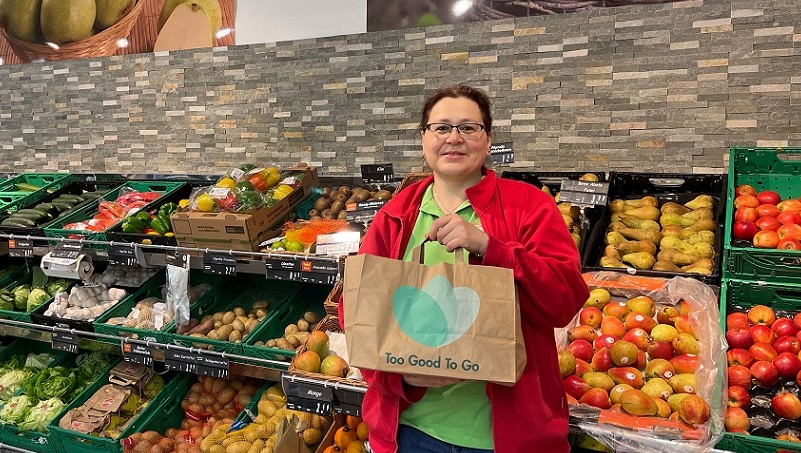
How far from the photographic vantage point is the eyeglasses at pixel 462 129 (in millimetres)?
1573

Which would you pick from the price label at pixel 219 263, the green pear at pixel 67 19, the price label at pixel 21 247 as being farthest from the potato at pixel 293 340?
the green pear at pixel 67 19

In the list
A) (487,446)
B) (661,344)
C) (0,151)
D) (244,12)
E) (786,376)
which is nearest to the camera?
(487,446)

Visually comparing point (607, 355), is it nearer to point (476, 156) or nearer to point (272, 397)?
point (476, 156)

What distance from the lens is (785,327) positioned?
2021mm

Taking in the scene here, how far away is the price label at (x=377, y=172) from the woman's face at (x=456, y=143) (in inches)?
57.1

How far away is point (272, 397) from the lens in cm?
307

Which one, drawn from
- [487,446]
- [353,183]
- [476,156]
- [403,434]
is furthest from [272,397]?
[476,156]

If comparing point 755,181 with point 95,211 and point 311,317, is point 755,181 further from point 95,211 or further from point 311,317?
point 95,211

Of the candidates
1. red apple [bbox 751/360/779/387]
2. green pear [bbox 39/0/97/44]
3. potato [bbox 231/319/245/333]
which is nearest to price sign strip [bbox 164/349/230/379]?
potato [bbox 231/319/245/333]

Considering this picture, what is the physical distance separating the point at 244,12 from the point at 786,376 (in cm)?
371

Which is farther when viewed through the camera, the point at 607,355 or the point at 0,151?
the point at 0,151

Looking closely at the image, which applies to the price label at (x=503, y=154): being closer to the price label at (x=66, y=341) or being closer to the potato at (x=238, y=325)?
the potato at (x=238, y=325)

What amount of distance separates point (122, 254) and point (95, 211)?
2.78 ft

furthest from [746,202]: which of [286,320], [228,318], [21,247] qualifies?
[21,247]
